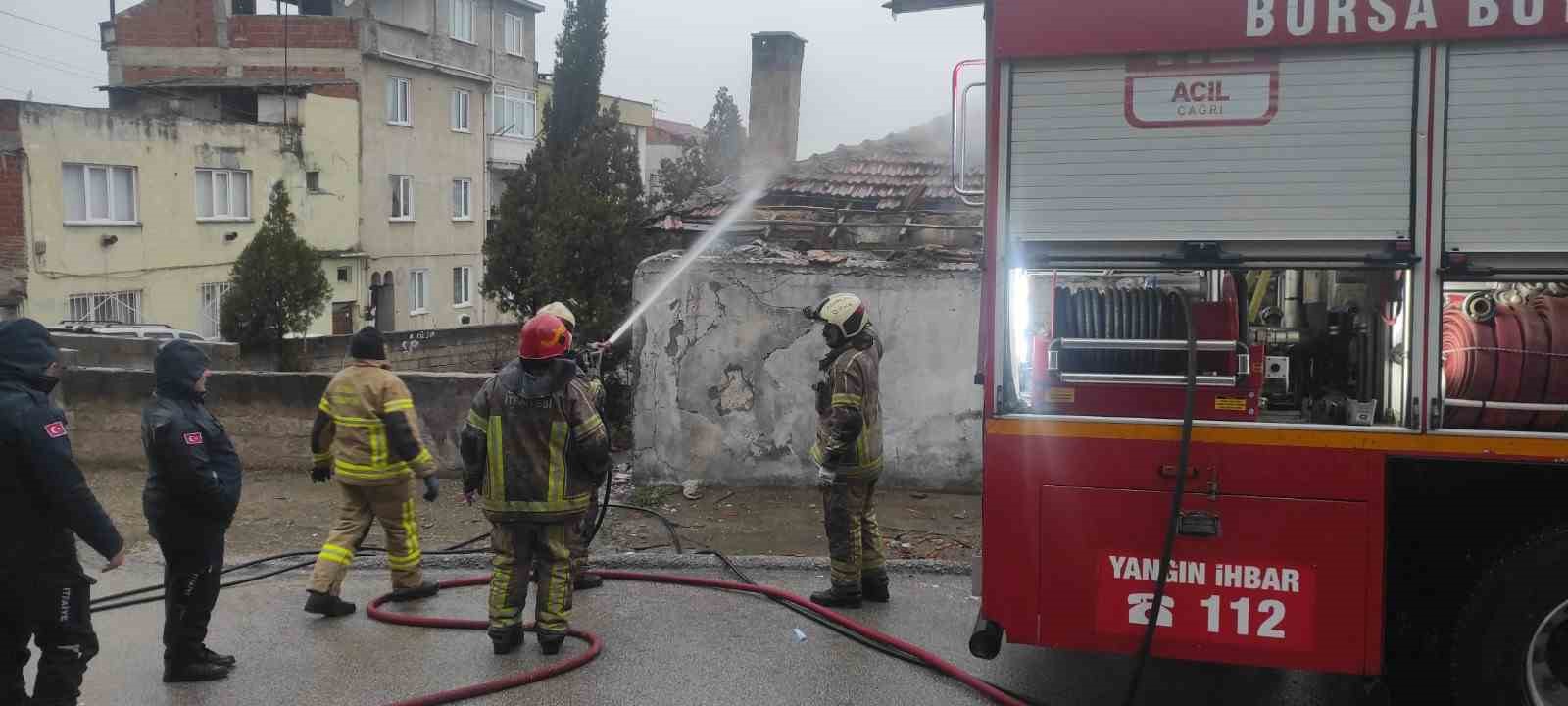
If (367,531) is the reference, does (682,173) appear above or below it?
above

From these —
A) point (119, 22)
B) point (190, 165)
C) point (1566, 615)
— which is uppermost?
point (119, 22)

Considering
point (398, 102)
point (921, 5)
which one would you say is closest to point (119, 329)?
point (398, 102)

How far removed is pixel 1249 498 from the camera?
4559 mm

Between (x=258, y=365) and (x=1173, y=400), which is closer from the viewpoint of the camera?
(x=1173, y=400)

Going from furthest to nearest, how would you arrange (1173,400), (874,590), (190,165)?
Result: 1. (190,165)
2. (874,590)
3. (1173,400)

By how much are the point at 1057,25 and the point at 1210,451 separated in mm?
1742

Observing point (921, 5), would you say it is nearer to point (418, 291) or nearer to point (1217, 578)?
point (1217, 578)

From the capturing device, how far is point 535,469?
5.96 metres

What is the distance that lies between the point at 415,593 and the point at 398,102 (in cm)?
3173

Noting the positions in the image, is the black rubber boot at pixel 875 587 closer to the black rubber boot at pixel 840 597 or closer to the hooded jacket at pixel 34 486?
the black rubber boot at pixel 840 597

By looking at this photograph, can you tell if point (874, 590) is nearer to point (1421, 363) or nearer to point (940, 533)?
point (940, 533)

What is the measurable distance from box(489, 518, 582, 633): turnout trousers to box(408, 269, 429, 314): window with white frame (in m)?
32.0

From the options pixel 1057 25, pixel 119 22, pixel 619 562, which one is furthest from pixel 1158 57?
pixel 119 22

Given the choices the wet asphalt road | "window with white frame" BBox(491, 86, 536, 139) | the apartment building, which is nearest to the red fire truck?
the wet asphalt road
